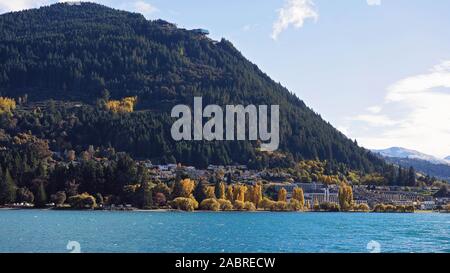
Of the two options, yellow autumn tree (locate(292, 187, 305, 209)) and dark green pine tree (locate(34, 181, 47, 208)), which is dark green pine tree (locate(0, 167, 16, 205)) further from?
yellow autumn tree (locate(292, 187, 305, 209))

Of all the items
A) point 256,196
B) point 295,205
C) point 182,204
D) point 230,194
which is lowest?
point 295,205

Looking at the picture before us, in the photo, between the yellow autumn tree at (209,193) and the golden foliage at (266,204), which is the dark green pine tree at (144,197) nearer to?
the yellow autumn tree at (209,193)

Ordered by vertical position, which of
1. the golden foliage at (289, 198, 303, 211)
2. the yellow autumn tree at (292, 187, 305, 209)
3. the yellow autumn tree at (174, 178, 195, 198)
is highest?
the yellow autumn tree at (174, 178, 195, 198)

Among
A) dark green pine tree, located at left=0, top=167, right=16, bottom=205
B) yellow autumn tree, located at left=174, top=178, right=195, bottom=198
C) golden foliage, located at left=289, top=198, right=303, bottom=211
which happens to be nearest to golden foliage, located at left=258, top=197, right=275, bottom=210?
golden foliage, located at left=289, top=198, right=303, bottom=211

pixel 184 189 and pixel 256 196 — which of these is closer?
pixel 184 189

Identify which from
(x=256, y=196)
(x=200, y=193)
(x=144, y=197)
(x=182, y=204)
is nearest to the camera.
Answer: (x=144, y=197)

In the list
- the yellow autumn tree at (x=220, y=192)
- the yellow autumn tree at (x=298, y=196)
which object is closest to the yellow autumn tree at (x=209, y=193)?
the yellow autumn tree at (x=220, y=192)

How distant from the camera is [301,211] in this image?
559ft

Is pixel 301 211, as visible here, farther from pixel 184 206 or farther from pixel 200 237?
pixel 200 237

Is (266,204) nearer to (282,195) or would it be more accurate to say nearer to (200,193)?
(282,195)

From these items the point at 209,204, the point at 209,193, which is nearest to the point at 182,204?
the point at 209,204

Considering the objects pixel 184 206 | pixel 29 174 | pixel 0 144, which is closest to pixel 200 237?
pixel 184 206

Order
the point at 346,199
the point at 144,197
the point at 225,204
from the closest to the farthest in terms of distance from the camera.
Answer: the point at 144,197 < the point at 225,204 < the point at 346,199
